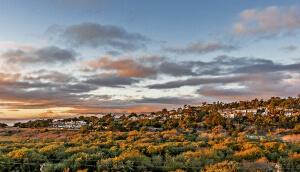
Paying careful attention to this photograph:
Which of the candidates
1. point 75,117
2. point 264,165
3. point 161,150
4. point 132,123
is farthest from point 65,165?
point 75,117

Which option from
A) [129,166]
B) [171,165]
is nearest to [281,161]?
[171,165]

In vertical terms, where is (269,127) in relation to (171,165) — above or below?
below

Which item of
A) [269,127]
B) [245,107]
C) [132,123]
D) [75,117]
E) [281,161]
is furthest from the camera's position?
Result: [245,107]

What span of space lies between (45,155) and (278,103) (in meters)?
119

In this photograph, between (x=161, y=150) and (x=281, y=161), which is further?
(x=161, y=150)

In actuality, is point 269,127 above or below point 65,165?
below

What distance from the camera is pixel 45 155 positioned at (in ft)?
50.1

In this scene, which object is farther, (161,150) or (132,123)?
(132,123)

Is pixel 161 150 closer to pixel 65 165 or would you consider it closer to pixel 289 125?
pixel 65 165

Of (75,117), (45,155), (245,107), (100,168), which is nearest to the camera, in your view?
(100,168)

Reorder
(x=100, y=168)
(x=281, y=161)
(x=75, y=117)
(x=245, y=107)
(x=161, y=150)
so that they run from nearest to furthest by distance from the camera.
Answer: (x=100, y=168)
(x=281, y=161)
(x=161, y=150)
(x=75, y=117)
(x=245, y=107)

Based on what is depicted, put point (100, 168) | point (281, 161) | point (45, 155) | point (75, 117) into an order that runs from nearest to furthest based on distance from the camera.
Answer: point (100, 168) → point (281, 161) → point (45, 155) → point (75, 117)

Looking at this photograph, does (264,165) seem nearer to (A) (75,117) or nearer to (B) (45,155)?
(B) (45,155)

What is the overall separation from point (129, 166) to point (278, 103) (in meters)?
117
